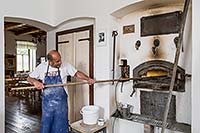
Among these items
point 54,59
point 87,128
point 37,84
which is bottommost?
point 87,128

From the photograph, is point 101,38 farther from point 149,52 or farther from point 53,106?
point 53,106

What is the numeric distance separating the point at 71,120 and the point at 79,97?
481 mm

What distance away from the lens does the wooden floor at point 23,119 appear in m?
4.56

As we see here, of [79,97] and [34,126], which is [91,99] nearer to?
[79,97]

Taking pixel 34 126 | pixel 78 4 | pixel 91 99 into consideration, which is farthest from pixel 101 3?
pixel 34 126

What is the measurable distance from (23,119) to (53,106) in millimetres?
2663

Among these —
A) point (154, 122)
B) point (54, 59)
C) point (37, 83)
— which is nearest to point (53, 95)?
point (37, 83)

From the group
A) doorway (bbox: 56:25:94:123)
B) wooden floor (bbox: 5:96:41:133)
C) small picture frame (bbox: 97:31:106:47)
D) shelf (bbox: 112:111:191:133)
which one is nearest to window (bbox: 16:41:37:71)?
wooden floor (bbox: 5:96:41:133)

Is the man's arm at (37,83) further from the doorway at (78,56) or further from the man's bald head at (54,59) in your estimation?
the doorway at (78,56)

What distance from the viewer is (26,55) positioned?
12.6 m

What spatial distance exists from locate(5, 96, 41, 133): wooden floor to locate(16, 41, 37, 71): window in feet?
17.4

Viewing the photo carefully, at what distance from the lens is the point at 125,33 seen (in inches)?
136

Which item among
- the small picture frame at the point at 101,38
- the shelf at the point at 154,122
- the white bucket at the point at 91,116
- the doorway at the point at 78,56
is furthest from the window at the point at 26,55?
the shelf at the point at 154,122

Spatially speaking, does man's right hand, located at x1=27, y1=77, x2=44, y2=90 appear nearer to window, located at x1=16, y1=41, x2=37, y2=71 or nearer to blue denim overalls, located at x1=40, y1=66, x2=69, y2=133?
blue denim overalls, located at x1=40, y1=66, x2=69, y2=133
